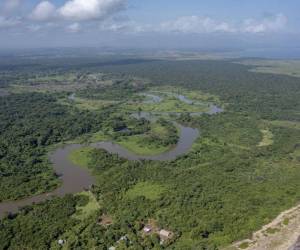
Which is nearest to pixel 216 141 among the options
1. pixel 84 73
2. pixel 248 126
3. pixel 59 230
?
pixel 248 126

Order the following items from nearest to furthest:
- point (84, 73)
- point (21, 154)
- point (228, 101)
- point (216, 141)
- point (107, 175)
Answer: point (107, 175)
point (21, 154)
point (216, 141)
point (228, 101)
point (84, 73)

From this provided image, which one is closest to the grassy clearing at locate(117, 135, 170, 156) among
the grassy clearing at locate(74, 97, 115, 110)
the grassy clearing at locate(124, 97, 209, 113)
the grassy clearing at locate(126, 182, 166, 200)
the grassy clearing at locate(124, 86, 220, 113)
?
the grassy clearing at locate(126, 182, 166, 200)

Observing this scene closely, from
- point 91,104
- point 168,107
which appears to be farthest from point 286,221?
point 91,104

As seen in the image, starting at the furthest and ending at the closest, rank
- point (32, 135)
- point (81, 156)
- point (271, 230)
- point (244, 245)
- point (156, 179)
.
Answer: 1. point (32, 135)
2. point (81, 156)
3. point (156, 179)
4. point (271, 230)
5. point (244, 245)

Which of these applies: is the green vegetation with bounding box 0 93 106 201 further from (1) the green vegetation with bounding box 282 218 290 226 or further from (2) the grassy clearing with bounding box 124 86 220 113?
(1) the green vegetation with bounding box 282 218 290 226

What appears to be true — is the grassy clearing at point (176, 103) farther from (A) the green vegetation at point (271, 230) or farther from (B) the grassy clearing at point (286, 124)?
(A) the green vegetation at point (271, 230)

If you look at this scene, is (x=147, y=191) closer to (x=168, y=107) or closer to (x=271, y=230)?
(x=271, y=230)

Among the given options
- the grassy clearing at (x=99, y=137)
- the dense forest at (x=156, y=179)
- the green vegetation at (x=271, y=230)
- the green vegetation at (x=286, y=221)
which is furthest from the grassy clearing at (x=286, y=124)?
the green vegetation at (x=271, y=230)

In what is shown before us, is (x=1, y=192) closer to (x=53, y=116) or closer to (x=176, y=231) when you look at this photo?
(x=176, y=231)
